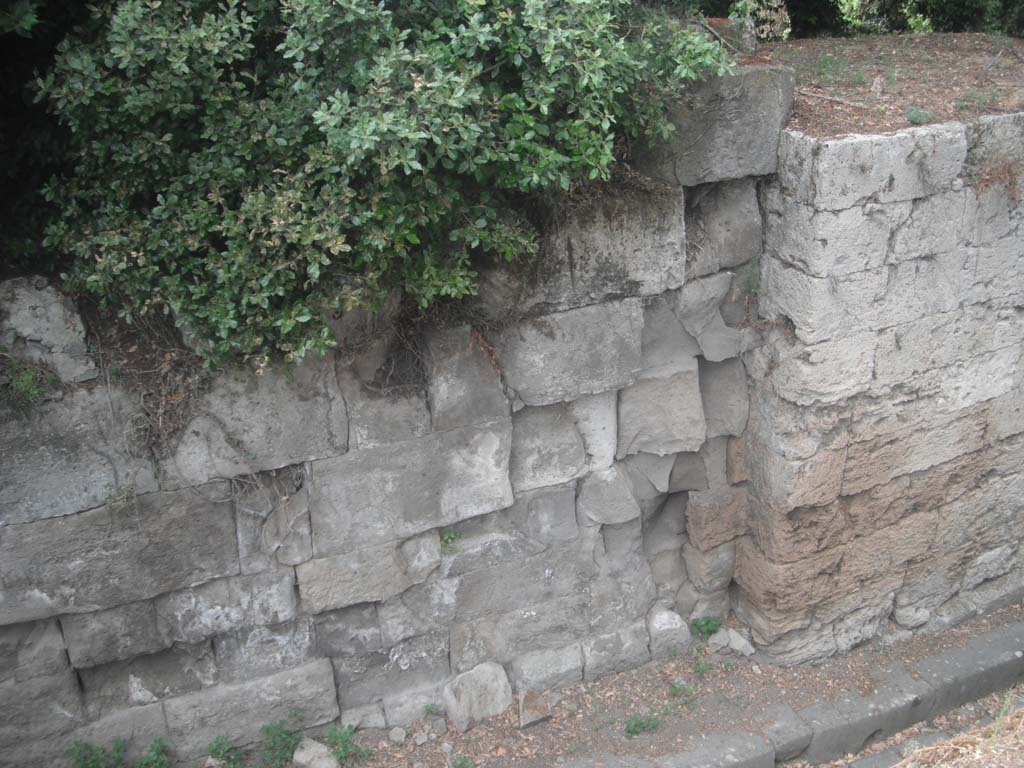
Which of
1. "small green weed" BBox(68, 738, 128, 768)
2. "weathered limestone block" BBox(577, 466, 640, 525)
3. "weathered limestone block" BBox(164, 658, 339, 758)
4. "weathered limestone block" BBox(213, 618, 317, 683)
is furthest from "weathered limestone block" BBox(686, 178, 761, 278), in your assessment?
"small green weed" BBox(68, 738, 128, 768)

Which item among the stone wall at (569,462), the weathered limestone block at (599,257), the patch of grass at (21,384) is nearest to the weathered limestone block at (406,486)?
the stone wall at (569,462)

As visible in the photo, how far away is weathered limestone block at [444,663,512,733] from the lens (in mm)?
4602

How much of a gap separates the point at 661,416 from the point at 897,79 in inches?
84.0

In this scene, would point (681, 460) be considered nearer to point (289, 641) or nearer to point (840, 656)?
point (840, 656)

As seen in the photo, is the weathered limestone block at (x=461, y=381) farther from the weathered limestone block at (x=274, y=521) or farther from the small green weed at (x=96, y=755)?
the small green weed at (x=96, y=755)

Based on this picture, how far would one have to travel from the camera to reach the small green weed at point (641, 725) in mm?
4582

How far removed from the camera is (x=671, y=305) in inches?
175

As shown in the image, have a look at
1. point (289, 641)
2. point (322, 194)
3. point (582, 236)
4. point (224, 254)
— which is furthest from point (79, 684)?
point (582, 236)

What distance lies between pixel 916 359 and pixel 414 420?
7.79 feet

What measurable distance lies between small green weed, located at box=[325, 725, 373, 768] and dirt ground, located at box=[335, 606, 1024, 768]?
41 millimetres

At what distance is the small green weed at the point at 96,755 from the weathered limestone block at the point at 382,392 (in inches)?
66.5

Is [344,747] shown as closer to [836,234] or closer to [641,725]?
[641,725]

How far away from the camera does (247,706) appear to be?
437cm

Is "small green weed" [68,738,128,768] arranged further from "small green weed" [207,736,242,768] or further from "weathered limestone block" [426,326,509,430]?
"weathered limestone block" [426,326,509,430]
